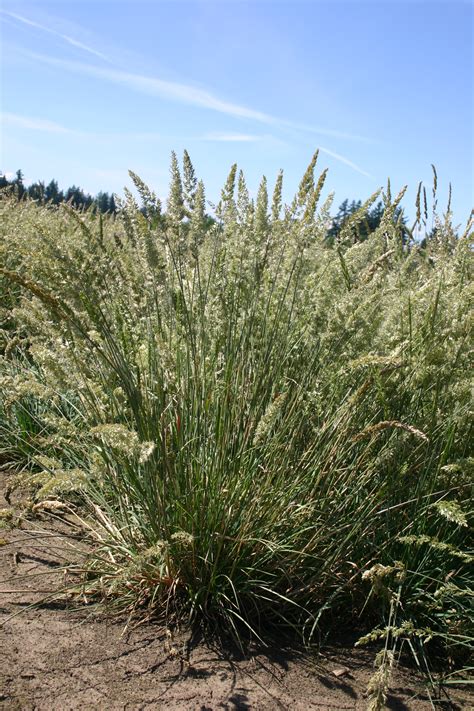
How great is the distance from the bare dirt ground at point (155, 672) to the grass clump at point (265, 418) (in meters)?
0.15

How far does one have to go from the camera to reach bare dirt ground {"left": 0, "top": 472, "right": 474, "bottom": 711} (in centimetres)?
228

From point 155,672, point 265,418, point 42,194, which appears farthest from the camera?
point 42,194

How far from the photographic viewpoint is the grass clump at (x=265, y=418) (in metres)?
2.74

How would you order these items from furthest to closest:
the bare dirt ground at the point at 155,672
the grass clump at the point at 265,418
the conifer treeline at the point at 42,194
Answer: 1. the conifer treeline at the point at 42,194
2. the grass clump at the point at 265,418
3. the bare dirt ground at the point at 155,672

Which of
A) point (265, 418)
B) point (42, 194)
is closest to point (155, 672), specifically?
point (265, 418)

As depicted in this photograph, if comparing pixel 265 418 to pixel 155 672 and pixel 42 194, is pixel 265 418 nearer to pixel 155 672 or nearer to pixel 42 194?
pixel 155 672

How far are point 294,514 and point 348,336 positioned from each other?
88 centimetres

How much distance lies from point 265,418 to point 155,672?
102 centimetres

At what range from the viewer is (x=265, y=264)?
→ 10.7ft

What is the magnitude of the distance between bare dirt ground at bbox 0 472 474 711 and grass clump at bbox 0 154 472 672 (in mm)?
147

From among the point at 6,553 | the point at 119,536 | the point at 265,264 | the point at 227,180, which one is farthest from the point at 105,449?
the point at 227,180

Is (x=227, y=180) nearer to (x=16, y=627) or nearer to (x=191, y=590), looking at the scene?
(x=191, y=590)

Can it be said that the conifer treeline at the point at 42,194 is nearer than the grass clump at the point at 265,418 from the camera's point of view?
No

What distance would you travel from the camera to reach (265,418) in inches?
103
